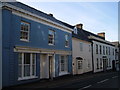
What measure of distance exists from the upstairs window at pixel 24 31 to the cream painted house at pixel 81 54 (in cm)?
1033

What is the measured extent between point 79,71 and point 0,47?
→ 1550cm

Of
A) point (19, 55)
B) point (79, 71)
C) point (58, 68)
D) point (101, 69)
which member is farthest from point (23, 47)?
point (101, 69)

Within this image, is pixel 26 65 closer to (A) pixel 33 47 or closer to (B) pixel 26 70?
(B) pixel 26 70

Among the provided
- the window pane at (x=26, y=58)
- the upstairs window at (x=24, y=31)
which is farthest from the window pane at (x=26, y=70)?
the upstairs window at (x=24, y=31)

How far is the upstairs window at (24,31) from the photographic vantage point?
14.4 metres

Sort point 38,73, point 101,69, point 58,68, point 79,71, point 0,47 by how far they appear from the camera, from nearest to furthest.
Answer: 1. point 0,47
2. point 38,73
3. point 58,68
4. point 79,71
5. point 101,69

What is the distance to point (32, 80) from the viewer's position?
14922mm

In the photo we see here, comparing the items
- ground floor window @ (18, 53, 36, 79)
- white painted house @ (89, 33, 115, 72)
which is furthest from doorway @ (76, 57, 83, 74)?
ground floor window @ (18, 53, 36, 79)

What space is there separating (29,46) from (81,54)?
42.9 ft

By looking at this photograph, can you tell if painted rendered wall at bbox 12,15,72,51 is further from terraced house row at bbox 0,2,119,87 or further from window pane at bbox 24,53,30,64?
window pane at bbox 24,53,30,64

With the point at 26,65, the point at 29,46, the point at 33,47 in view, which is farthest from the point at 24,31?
the point at 26,65

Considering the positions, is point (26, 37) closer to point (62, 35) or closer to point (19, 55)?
point (19, 55)

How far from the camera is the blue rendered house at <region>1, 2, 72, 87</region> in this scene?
12578 mm

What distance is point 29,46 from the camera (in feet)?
49.0
